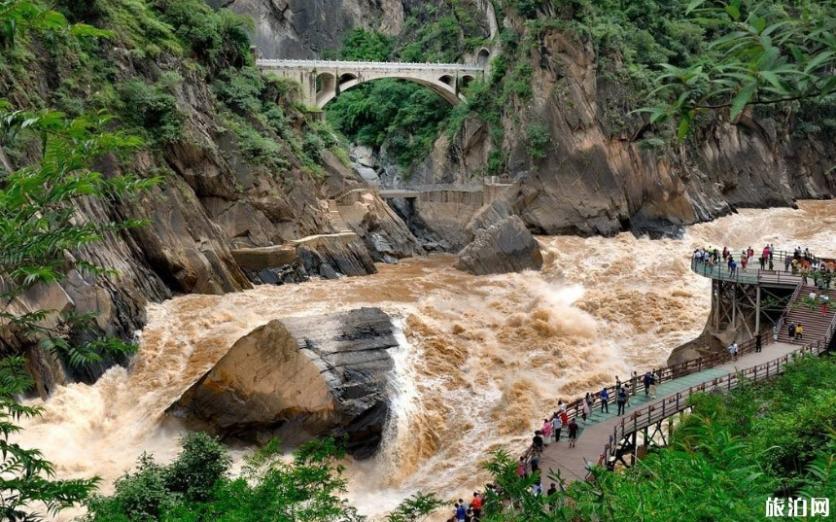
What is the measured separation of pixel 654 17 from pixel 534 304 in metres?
39.3

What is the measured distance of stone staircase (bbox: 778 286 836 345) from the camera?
79.2 ft

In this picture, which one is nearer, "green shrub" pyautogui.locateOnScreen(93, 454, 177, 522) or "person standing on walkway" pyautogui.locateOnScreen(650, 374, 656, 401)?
"green shrub" pyautogui.locateOnScreen(93, 454, 177, 522)

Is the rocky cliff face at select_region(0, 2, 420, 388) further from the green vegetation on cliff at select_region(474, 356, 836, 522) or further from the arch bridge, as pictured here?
the green vegetation on cliff at select_region(474, 356, 836, 522)

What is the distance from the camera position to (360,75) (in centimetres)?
6116

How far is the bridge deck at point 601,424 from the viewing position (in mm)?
17125

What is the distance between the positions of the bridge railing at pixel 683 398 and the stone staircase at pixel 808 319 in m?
1.09

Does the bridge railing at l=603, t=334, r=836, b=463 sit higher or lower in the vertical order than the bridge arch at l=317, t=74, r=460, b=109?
lower

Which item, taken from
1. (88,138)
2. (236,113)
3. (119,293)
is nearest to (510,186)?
(236,113)

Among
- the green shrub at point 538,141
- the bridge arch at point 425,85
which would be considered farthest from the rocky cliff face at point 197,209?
the bridge arch at point 425,85

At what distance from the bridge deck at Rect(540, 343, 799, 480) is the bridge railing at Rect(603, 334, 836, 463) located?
0.39m

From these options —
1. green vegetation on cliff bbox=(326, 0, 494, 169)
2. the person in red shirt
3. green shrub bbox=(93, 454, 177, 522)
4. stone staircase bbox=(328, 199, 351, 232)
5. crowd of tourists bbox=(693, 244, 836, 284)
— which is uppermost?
green vegetation on cliff bbox=(326, 0, 494, 169)

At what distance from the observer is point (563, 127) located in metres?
51.8

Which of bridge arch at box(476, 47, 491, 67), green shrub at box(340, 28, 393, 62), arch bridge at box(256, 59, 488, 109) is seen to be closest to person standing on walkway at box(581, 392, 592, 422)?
arch bridge at box(256, 59, 488, 109)

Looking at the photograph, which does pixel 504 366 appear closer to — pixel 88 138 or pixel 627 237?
pixel 88 138
